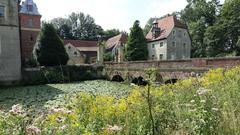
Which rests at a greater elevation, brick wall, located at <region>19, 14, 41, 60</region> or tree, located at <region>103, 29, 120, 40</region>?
tree, located at <region>103, 29, 120, 40</region>

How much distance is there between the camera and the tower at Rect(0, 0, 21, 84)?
22.5 meters

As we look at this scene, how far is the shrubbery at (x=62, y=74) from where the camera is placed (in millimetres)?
25547

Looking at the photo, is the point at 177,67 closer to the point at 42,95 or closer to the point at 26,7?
the point at 42,95

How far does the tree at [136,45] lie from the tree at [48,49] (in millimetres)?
10721

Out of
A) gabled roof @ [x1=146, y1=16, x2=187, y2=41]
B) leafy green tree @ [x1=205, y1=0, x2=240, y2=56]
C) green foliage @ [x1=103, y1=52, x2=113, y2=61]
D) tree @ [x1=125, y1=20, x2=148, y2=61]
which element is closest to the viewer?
tree @ [x1=125, y1=20, x2=148, y2=61]

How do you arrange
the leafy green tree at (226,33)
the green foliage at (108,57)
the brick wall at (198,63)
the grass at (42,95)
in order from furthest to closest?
1. the green foliage at (108,57)
2. the leafy green tree at (226,33)
3. the brick wall at (198,63)
4. the grass at (42,95)

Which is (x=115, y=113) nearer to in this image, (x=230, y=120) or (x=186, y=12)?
(x=230, y=120)

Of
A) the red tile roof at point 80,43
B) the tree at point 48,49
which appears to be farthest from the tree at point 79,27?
the tree at point 48,49

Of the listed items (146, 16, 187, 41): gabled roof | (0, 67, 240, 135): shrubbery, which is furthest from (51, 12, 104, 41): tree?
(0, 67, 240, 135): shrubbery

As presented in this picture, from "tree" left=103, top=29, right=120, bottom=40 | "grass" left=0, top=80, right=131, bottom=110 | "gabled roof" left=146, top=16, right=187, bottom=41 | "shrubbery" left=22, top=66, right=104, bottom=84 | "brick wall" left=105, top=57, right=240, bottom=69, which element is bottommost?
"grass" left=0, top=80, right=131, bottom=110

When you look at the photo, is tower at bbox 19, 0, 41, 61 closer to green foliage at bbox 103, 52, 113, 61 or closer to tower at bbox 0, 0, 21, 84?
green foliage at bbox 103, 52, 113, 61

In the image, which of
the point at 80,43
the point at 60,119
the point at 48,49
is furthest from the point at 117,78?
the point at 80,43

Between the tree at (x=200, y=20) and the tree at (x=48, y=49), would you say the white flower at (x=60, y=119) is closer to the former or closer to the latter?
the tree at (x=48, y=49)

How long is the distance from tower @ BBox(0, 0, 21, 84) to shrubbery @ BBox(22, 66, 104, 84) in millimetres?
1856
